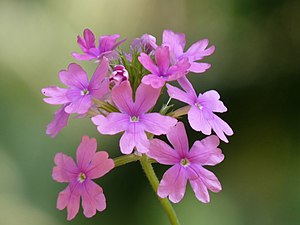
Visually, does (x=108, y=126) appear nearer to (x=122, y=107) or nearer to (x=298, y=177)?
(x=122, y=107)

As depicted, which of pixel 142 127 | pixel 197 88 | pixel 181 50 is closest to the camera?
pixel 142 127

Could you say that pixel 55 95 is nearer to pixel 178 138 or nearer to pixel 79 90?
pixel 79 90

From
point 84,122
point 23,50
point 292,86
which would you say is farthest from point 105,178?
point 292,86

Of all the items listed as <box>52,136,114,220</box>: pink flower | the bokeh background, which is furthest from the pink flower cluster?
the bokeh background

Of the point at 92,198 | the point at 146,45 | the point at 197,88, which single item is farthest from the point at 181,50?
the point at 197,88

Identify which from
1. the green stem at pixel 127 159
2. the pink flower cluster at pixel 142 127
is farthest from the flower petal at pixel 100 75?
the green stem at pixel 127 159

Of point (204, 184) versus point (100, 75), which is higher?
point (100, 75)

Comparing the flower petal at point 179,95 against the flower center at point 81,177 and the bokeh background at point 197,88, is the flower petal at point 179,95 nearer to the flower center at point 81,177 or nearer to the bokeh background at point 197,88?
the flower center at point 81,177
